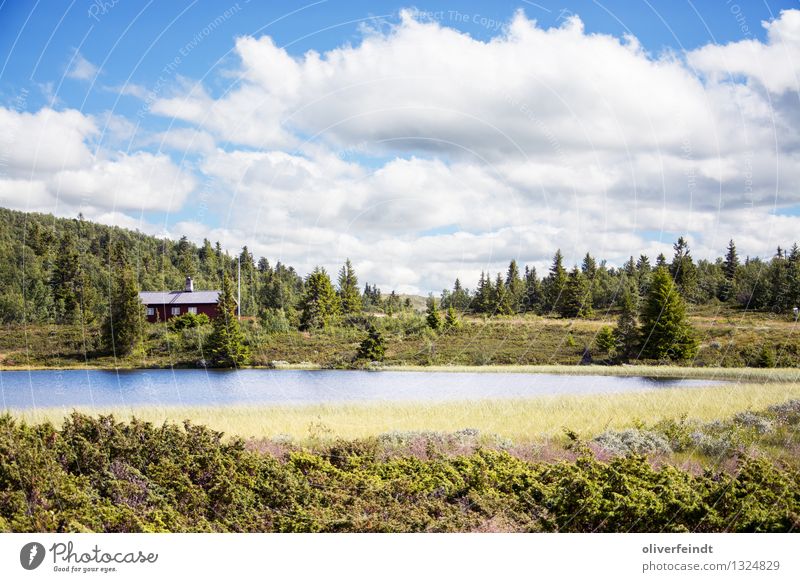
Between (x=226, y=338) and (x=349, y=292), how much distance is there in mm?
3619

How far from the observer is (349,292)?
16.0 metres

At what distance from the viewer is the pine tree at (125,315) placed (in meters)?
15.1

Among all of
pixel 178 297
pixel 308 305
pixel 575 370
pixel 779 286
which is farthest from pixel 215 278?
pixel 779 286

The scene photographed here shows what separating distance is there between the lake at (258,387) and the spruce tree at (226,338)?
0.44 m

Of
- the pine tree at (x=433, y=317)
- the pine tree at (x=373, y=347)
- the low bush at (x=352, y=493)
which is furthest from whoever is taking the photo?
the pine tree at (x=433, y=317)

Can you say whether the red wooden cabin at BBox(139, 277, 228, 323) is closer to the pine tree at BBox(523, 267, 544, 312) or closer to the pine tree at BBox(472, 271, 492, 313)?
the pine tree at BBox(472, 271, 492, 313)

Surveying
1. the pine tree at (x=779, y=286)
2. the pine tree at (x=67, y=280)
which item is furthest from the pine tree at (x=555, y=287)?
the pine tree at (x=67, y=280)

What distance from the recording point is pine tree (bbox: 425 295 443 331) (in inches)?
707

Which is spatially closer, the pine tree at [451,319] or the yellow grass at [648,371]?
the yellow grass at [648,371]

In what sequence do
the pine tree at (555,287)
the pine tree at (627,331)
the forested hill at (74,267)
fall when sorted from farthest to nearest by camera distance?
the pine tree at (627,331)
the pine tree at (555,287)
the forested hill at (74,267)

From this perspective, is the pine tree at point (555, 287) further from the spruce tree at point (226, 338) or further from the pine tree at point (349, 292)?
the spruce tree at point (226, 338)

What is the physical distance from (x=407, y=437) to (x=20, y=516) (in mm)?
5017

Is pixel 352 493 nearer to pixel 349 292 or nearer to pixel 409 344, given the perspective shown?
pixel 349 292
